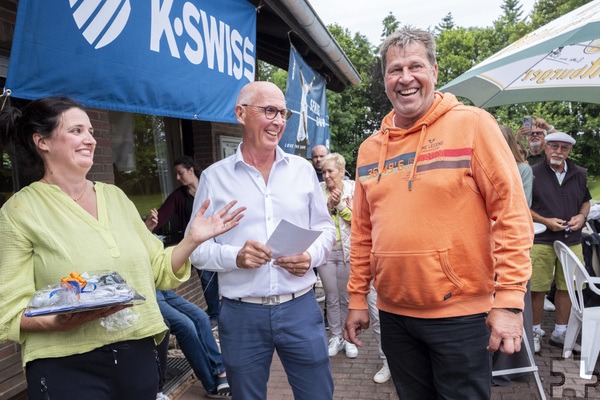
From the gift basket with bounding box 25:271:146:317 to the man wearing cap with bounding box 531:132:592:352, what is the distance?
3946mm

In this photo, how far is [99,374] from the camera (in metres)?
1.75

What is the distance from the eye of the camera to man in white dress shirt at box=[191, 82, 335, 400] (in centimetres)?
220

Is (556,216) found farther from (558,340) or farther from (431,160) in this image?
(431,160)

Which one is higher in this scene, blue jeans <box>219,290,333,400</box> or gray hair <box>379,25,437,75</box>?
gray hair <box>379,25,437,75</box>

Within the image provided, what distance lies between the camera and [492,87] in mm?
4949

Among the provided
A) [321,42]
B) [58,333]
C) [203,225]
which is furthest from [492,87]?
[58,333]

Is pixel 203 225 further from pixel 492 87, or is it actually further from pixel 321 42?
pixel 321 42

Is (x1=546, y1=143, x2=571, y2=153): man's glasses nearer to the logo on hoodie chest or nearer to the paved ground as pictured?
the paved ground

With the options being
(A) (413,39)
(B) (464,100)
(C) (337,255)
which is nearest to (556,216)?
(C) (337,255)

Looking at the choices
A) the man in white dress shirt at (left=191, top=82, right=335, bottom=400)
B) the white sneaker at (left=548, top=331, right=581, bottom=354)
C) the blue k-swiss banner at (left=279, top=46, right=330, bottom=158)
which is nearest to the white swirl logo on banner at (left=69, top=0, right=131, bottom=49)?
the man in white dress shirt at (left=191, top=82, right=335, bottom=400)

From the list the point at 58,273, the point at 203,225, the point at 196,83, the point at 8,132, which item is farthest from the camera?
the point at 196,83

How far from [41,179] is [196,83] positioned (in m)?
1.53

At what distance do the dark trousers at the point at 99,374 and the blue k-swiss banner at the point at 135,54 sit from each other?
3.60 ft

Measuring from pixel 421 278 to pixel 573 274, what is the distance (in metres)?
2.89
